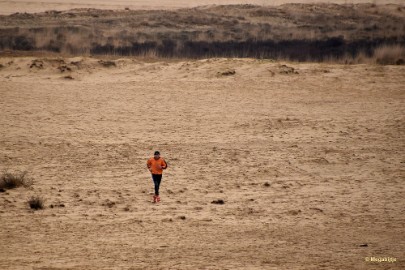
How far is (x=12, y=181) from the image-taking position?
14.1 meters

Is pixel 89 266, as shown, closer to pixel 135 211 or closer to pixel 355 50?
pixel 135 211

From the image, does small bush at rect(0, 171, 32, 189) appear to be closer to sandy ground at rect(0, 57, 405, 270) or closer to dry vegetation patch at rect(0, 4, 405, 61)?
sandy ground at rect(0, 57, 405, 270)

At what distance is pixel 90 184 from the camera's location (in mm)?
14641

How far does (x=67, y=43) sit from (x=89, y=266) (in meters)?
18.4

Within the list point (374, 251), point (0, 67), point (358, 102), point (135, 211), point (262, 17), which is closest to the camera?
point (374, 251)

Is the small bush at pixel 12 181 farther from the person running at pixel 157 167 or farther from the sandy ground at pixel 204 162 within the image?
the person running at pixel 157 167

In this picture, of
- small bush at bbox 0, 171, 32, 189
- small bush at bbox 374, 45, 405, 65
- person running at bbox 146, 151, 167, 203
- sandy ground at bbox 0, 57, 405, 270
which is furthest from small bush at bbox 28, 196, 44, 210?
small bush at bbox 374, 45, 405, 65

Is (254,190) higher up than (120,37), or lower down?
lower down

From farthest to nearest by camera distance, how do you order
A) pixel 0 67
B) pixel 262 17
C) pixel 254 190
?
pixel 262 17 < pixel 0 67 < pixel 254 190

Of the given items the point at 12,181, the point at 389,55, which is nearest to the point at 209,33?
the point at 389,55

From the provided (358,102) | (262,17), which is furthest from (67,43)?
(358,102)

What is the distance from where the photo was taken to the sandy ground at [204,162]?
1113 centimetres

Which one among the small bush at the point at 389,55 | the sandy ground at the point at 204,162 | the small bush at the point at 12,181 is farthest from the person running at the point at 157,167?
the small bush at the point at 389,55

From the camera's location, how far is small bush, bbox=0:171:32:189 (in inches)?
552
